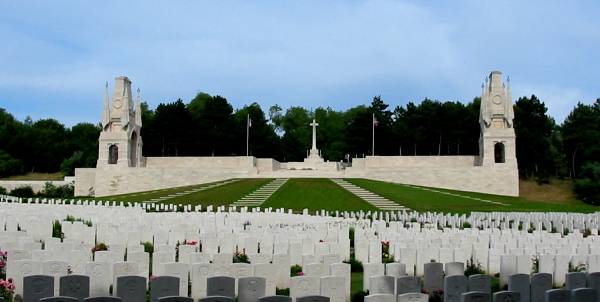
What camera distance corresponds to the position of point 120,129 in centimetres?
5056

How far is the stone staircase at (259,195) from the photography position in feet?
93.8

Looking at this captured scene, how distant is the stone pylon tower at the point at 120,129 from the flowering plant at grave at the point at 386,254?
4041 cm

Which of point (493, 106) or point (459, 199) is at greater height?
point (493, 106)

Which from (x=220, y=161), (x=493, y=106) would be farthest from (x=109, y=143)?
(x=493, y=106)

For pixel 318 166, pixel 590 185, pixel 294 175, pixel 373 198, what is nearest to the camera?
pixel 373 198

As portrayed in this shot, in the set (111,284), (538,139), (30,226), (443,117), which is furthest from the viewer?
(443,117)

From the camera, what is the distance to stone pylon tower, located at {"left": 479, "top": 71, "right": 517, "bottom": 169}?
1875 inches

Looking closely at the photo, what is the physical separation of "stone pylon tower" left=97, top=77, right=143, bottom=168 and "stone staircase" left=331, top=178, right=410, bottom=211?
19.8m

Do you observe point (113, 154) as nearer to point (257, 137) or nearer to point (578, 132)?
point (257, 137)

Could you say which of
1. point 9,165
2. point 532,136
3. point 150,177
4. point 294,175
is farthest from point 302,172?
point 9,165

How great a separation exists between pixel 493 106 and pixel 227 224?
38.5 metres

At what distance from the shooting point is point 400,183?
4497cm

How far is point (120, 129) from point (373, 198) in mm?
27767

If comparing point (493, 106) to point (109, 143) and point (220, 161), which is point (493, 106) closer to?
point (220, 161)
